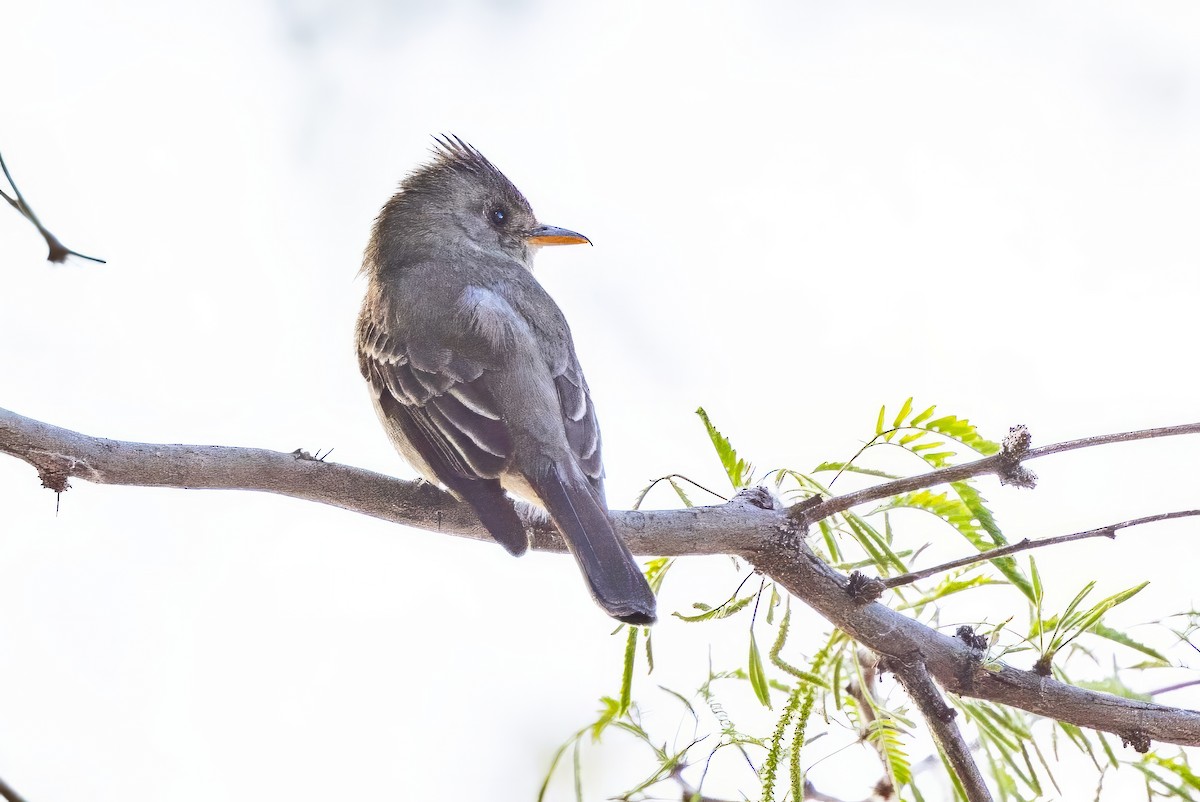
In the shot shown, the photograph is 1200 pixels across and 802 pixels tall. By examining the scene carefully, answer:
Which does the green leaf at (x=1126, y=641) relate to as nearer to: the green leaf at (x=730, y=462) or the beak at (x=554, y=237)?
the green leaf at (x=730, y=462)

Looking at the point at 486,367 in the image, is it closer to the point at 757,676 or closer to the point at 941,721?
the point at 757,676

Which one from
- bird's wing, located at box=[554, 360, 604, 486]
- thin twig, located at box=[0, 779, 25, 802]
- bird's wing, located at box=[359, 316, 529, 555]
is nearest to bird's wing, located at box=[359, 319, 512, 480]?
bird's wing, located at box=[359, 316, 529, 555]

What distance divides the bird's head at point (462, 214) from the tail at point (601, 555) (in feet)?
6.51

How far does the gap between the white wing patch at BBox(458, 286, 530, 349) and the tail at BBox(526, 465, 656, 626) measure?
827mm

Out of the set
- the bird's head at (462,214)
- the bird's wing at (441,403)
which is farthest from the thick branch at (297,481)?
the bird's head at (462,214)

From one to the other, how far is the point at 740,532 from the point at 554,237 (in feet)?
8.96

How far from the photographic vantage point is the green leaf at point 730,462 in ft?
8.62

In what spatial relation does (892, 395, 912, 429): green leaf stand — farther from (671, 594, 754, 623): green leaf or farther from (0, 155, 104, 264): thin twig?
(0, 155, 104, 264): thin twig

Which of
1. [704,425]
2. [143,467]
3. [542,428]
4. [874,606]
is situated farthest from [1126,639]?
[143,467]

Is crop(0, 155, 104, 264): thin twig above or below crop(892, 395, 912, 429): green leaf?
below

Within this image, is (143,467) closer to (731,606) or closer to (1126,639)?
(731,606)

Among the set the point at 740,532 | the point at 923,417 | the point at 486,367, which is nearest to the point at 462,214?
the point at 486,367

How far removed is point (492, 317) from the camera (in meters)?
3.98

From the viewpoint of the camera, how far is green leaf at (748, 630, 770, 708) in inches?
93.3
